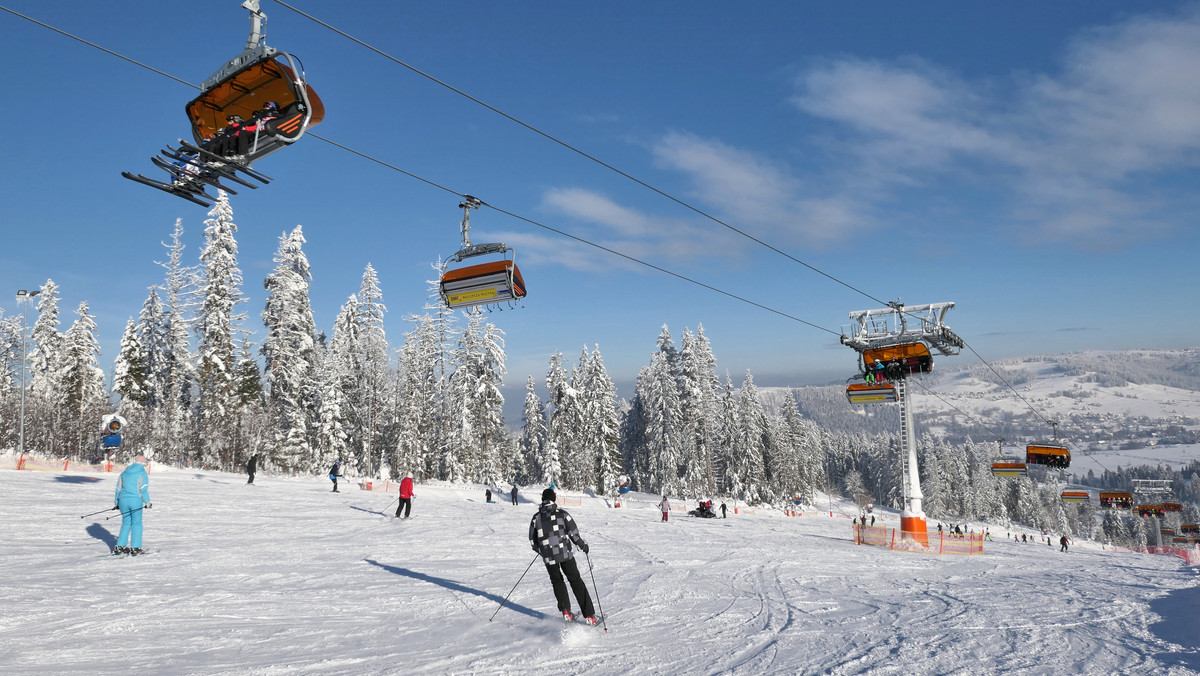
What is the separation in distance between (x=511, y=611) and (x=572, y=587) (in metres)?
1.50

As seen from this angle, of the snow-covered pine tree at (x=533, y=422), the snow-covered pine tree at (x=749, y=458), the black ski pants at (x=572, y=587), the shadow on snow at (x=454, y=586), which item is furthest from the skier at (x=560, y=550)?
the snow-covered pine tree at (x=533, y=422)

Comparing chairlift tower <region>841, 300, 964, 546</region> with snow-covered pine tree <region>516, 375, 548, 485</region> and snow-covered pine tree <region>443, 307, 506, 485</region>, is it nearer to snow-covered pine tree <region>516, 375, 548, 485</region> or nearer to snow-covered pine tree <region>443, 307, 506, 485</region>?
snow-covered pine tree <region>443, 307, 506, 485</region>

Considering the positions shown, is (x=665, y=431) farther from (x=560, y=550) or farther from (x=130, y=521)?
(x=560, y=550)

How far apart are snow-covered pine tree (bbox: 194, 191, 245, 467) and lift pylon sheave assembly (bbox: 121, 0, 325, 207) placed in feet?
113

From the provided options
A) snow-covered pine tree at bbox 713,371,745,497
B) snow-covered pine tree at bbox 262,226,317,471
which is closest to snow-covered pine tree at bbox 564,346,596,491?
snow-covered pine tree at bbox 713,371,745,497

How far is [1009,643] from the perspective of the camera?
682cm

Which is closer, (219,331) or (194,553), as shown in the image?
(194,553)

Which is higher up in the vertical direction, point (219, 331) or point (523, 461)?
point (219, 331)

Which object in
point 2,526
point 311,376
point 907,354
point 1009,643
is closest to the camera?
point 1009,643

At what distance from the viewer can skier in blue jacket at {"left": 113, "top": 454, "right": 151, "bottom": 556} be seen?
10078mm

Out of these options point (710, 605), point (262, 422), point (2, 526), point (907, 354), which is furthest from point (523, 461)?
point (710, 605)

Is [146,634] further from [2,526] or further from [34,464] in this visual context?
[34,464]

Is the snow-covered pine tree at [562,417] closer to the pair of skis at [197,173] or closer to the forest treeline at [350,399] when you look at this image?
the forest treeline at [350,399]

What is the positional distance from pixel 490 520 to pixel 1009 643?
18.1 m
